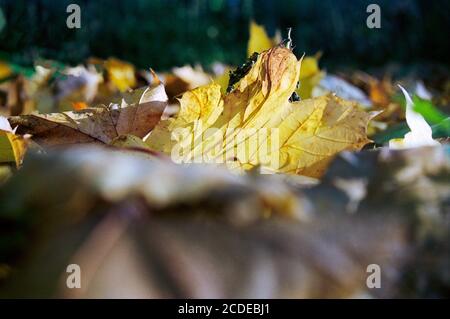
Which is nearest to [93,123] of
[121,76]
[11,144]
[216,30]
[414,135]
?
[11,144]

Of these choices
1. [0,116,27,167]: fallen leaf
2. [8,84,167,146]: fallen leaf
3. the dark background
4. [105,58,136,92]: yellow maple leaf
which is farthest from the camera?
the dark background

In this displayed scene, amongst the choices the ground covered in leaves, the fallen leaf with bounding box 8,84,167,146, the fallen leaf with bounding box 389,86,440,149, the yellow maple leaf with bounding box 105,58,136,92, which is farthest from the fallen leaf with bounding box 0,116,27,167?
the yellow maple leaf with bounding box 105,58,136,92

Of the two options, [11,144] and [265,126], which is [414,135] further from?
[11,144]

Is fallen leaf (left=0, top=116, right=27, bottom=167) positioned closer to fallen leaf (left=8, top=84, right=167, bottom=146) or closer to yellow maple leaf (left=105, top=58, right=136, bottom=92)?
fallen leaf (left=8, top=84, right=167, bottom=146)

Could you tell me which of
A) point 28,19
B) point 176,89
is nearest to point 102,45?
point 28,19
